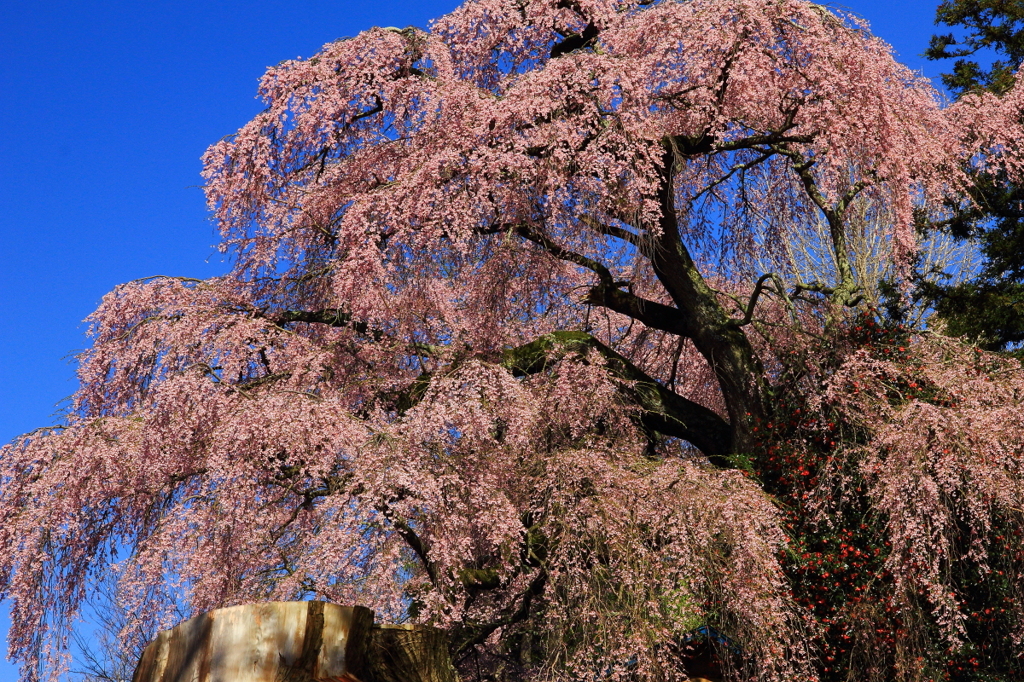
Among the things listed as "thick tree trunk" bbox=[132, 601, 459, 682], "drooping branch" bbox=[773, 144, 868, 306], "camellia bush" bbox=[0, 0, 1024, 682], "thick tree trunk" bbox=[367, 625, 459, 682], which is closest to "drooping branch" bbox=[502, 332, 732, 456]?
"camellia bush" bbox=[0, 0, 1024, 682]

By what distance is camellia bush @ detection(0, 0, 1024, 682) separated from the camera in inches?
399

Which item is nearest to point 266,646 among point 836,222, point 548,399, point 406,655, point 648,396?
point 406,655

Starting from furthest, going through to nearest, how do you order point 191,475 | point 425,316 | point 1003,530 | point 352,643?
point 425,316 < point 191,475 < point 1003,530 < point 352,643

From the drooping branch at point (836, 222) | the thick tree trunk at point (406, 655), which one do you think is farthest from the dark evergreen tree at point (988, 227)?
the thick tree trunk at point (406, 655)

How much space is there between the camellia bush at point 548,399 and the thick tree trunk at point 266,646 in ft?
17.6

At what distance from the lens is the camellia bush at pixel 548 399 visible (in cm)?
1014

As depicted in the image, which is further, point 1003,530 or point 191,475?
point 191,475

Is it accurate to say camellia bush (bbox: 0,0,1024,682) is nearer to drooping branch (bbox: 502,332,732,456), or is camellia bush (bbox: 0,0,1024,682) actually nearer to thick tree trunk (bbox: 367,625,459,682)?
drooping branch (bbox: 502,332,732,456)

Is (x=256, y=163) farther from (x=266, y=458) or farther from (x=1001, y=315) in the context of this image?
(x=1001, y=315)

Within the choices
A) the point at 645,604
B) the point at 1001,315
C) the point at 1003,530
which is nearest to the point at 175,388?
the point at 645,604

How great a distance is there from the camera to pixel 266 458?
34.4ft

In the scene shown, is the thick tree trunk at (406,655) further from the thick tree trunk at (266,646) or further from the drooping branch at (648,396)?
the drooping branch at (648,396)

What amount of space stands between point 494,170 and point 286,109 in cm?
326

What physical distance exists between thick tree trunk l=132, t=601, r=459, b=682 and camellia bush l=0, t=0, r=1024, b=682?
538 cm
